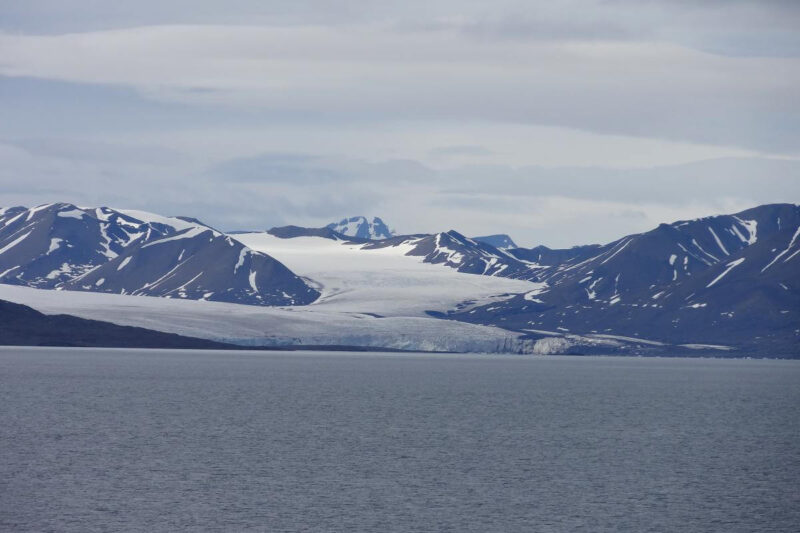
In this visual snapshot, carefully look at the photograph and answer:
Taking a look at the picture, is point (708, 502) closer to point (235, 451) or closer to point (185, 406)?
point (235, 451)

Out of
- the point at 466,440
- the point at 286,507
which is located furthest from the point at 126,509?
the point at 466,440

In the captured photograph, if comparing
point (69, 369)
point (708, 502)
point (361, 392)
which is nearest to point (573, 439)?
point (708, 502)

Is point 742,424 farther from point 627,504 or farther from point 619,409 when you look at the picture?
point 627,504

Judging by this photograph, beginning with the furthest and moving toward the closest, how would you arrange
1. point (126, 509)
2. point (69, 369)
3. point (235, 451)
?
point (69, 369)
point (235, 451)
point (126, 509)

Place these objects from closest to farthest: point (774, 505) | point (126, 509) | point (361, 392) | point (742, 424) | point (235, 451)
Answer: point (126, 509)
point (774, 505)
point (235, 451)
point (742, 424)
point (361, 392)

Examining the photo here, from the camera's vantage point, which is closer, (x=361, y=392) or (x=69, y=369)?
(x=361, y=392)

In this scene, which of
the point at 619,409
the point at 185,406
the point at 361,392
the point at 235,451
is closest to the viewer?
the point at 235,451
